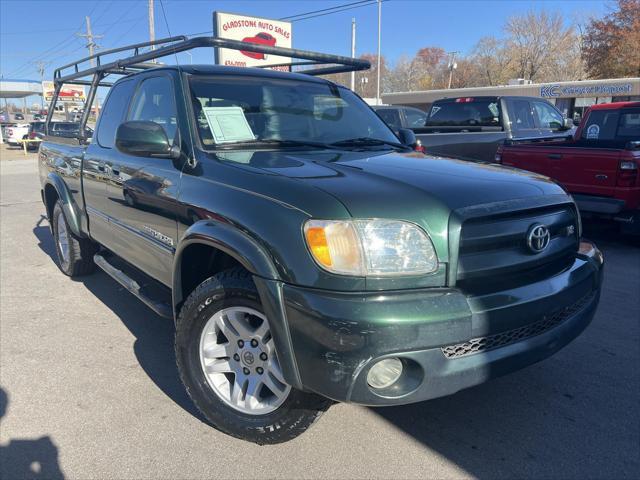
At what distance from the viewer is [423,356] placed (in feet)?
6.90

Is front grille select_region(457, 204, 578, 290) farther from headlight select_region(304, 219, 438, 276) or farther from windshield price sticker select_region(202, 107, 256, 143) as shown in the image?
windshield price sticker select_region(202, 107, 256, 143)

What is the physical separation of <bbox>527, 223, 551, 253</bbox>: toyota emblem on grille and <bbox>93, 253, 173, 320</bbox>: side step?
208 centimetres

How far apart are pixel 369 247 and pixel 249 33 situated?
16.3 metres

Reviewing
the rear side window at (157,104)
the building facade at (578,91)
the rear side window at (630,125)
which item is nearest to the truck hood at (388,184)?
the rear side window at (157,104)

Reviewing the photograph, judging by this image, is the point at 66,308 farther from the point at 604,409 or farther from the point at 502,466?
the point at 604,409

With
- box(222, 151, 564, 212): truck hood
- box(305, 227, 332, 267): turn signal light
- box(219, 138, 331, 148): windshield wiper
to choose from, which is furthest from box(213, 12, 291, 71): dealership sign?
box(305, 227, 332, 267): turn signal light

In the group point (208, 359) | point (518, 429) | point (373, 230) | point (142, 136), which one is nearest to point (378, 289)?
point (373, 230)

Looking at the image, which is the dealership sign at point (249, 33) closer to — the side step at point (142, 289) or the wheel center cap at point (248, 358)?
the side step at point (142, 289)

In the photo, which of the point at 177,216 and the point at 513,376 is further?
the point at 513,376

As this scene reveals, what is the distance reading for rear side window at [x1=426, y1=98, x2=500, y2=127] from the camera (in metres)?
9.55

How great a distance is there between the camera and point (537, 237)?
97.9 inches

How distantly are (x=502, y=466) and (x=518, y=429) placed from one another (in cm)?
37

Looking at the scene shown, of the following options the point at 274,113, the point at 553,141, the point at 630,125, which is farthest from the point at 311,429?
the point at 630,125

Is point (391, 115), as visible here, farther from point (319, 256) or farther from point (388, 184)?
point (319, 256)
